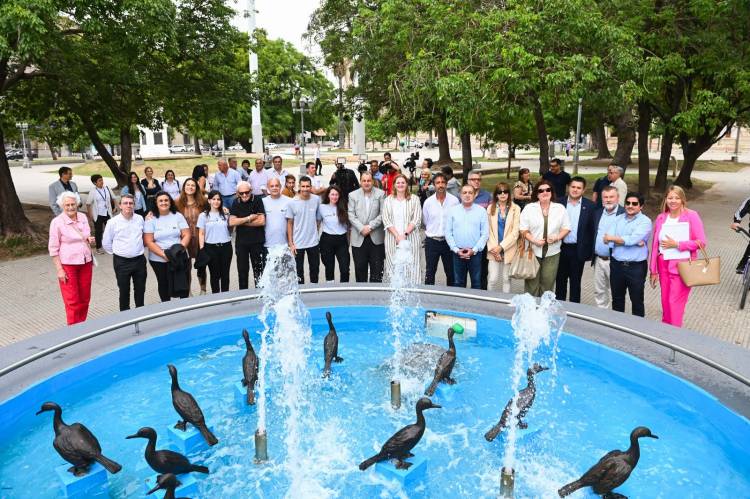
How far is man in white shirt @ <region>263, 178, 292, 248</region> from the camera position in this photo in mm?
8633

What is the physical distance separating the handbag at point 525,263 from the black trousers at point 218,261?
169 inches

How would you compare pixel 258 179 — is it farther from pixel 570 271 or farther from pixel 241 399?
pixel 241 399

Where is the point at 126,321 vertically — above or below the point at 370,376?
above

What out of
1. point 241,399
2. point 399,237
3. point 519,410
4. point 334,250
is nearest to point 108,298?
point 334,250

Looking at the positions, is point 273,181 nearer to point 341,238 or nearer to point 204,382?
point 341,238

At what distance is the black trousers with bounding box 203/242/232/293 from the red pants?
1.65 m

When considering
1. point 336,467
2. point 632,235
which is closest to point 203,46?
point 632,235

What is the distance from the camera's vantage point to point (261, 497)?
4598mm

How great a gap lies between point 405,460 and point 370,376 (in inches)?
76.9

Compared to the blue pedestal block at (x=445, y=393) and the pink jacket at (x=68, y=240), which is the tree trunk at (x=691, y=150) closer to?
the blue pedestal block at (x=445, y=393)

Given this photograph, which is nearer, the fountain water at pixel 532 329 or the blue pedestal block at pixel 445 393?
the blue pedestal block at pixel 445 393

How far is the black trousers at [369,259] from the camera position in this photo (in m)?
9.07

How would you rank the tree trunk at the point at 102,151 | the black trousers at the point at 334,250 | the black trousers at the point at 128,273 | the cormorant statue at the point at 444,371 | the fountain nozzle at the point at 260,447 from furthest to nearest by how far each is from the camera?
the tree trunk at the point at 102,151, the black trousers at the point at 334,250, the black trousers at the point at 128,273, the cormorant statue at the point at 444,371, the fountain nozzle at the point at 260,447

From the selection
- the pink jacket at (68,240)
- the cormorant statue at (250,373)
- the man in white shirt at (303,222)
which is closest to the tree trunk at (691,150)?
the man in white shirt at (303,222)
